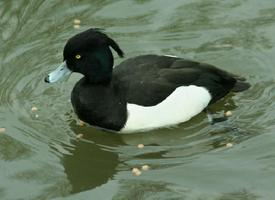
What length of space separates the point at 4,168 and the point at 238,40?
3.46 metres

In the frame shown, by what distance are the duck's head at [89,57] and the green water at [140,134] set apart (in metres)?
0.61

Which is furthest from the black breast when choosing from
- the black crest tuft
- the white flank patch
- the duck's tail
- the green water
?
the duck's tail

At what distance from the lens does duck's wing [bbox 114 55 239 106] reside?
25.1ft

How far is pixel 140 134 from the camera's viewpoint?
7.81 metres

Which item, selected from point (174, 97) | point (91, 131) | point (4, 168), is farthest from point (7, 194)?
point (174, 97)

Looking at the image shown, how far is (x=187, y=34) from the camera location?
30.9 ft

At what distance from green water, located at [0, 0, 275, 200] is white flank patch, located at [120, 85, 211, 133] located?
13 cm

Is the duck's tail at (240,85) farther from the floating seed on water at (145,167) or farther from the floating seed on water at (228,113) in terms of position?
the floating seed on water at (145,167)

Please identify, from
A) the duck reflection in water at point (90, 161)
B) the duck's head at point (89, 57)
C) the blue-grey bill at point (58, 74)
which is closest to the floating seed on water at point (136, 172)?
the duck reflection in water at point (90, 161)

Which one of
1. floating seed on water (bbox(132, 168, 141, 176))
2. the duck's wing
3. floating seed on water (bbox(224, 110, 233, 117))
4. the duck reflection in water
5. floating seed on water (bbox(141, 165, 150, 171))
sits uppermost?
the duck's wing

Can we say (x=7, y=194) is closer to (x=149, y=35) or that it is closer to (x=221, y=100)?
(x=221, y=100)

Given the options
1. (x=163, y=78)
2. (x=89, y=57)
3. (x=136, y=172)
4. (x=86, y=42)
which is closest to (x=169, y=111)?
(x=163, y=78)

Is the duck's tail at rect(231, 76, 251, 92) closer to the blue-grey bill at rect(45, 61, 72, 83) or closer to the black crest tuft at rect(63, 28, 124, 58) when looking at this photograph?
the black crest tuft at rect(63, 28, 124, 58)

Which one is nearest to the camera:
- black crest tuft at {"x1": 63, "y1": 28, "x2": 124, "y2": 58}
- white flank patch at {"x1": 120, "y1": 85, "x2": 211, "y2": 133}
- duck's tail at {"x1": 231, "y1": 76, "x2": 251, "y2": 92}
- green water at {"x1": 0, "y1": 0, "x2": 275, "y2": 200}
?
green water at {"x1": 0, "y1": 0, "x2": 275, "y2": 200}
